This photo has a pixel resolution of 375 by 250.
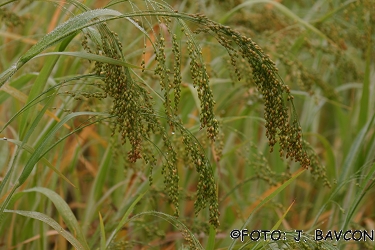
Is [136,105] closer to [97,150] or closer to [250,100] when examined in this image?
[250,100]

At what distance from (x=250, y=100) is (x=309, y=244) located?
108 cm

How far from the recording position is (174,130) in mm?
2078

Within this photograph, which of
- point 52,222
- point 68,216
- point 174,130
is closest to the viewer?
point 52,222

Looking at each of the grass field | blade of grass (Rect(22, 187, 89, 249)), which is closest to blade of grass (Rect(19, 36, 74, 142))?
the grass field

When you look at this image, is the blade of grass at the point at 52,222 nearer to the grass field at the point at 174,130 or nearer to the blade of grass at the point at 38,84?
the grass field at the point at 174,130

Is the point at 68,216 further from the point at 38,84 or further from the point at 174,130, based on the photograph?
the point at 174,130

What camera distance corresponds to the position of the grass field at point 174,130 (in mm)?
1287

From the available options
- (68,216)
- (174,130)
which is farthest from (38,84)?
(174,130)

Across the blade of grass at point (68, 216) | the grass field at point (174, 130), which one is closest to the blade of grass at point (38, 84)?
the grass field at point (174, 130)

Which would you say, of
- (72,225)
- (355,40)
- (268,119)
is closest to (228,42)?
(268,119)

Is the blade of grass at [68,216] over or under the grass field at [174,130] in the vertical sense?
Answer: under

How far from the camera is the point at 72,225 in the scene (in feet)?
5.50

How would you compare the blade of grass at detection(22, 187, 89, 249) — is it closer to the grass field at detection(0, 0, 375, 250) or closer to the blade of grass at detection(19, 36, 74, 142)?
the grass field at detection(0, 0, 375, 250)

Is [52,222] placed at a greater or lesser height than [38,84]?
lesser
